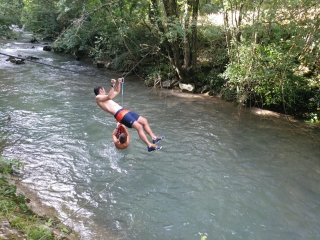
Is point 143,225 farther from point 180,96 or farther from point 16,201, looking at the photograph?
point 180,96

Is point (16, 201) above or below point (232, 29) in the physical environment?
below

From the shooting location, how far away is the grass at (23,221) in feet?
13.2

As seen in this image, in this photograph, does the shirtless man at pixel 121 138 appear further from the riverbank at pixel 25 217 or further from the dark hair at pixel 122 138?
the riverbank at pixel 25 217

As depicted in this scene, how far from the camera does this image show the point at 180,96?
43.6 ft

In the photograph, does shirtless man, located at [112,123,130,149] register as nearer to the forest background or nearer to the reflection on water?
the reflection on water

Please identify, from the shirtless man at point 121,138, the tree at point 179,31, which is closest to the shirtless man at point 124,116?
the shirtless man at point 121,138

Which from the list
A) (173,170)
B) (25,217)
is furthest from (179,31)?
(25,217)

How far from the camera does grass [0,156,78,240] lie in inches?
158

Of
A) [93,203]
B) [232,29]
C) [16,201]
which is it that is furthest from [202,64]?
[16,201]

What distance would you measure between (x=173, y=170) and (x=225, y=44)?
870 cm

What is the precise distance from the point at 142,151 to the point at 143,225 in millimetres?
2951

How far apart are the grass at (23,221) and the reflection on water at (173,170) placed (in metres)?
0.44

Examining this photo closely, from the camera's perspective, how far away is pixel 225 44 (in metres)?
13.6

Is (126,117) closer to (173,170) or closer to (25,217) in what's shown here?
(173,170)
